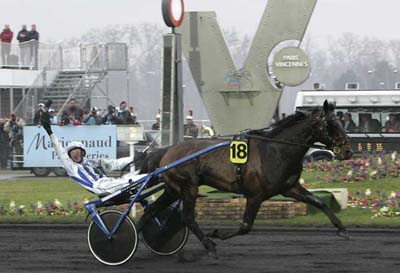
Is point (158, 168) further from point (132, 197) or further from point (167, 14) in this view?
point (167, 14)

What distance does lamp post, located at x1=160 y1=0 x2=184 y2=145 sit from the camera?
14062mm

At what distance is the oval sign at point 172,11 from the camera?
13.6 meters

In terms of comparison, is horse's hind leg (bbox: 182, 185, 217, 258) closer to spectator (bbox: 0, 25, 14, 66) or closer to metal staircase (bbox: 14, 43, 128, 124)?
metal staircase (bbox: 14, 43, 128, 124)

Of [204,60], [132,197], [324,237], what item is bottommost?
[324,237]

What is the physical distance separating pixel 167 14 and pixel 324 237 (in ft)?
12.9

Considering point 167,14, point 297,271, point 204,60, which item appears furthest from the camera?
point 204,60

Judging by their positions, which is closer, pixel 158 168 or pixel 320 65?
pixel 158 168

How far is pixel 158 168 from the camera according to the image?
10.4 metres

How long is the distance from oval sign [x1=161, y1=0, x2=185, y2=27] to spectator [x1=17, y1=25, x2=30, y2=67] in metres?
19.5

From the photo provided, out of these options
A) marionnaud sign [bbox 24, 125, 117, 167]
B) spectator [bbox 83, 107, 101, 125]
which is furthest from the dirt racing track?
spectator [bbox 83, 107, 101, 125]

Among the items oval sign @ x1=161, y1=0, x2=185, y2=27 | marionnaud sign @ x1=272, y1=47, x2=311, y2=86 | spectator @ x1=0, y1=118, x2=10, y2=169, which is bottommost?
spectator @ x1=0, y1=118, x2=10, y2=169

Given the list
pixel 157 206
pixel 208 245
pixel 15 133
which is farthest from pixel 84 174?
pixel 15 133

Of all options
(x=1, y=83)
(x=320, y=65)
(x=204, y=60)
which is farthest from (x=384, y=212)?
(x=320, y=65)

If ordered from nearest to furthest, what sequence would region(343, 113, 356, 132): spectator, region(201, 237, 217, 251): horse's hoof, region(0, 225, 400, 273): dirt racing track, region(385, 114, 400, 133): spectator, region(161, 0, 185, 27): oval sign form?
region(0, 225, 400, 273): dirt racing track < region(201, 237, 217, 251): horse's hoof < region(161, 0, 185, 27): oval sign < region(385, 114, 400, 133): spectator < region(343, 113, 356, 132): spectator
